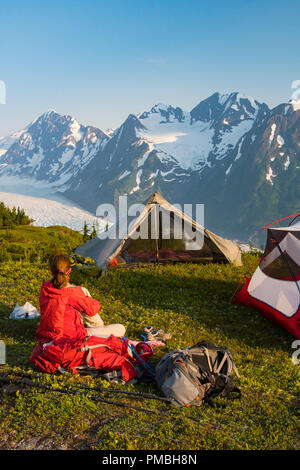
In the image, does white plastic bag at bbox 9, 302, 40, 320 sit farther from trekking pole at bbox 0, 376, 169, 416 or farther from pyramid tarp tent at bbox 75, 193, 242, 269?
pyramid tarp tent at bbox 75, 193, 242, 269

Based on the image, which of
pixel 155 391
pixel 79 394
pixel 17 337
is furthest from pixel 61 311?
pixel 17 337

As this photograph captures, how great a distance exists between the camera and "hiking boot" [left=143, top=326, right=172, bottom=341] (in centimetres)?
891

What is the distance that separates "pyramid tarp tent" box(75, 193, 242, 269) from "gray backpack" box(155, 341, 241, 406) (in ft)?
34.2

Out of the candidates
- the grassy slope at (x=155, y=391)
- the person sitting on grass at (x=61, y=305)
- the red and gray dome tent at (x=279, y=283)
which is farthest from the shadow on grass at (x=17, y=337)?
the red and gray dome tent at (x=279, y=283)

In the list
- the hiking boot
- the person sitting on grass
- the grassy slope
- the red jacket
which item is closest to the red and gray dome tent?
the grassy slope

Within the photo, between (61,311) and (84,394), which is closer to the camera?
(84,394)

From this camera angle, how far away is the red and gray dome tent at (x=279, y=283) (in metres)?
10.0

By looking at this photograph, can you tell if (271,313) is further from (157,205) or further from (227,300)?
(157,205)

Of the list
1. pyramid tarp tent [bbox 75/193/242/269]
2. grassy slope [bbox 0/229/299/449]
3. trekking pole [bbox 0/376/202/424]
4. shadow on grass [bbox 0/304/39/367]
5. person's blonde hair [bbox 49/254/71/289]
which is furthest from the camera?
pyramid tarp tent [bbox 75/193/242/269]

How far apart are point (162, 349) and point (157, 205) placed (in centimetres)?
1010

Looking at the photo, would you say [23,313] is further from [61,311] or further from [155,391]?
[155,391]

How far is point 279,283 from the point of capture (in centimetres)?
1073

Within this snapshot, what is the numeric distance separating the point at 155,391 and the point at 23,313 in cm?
559

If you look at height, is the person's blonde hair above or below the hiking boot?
above
